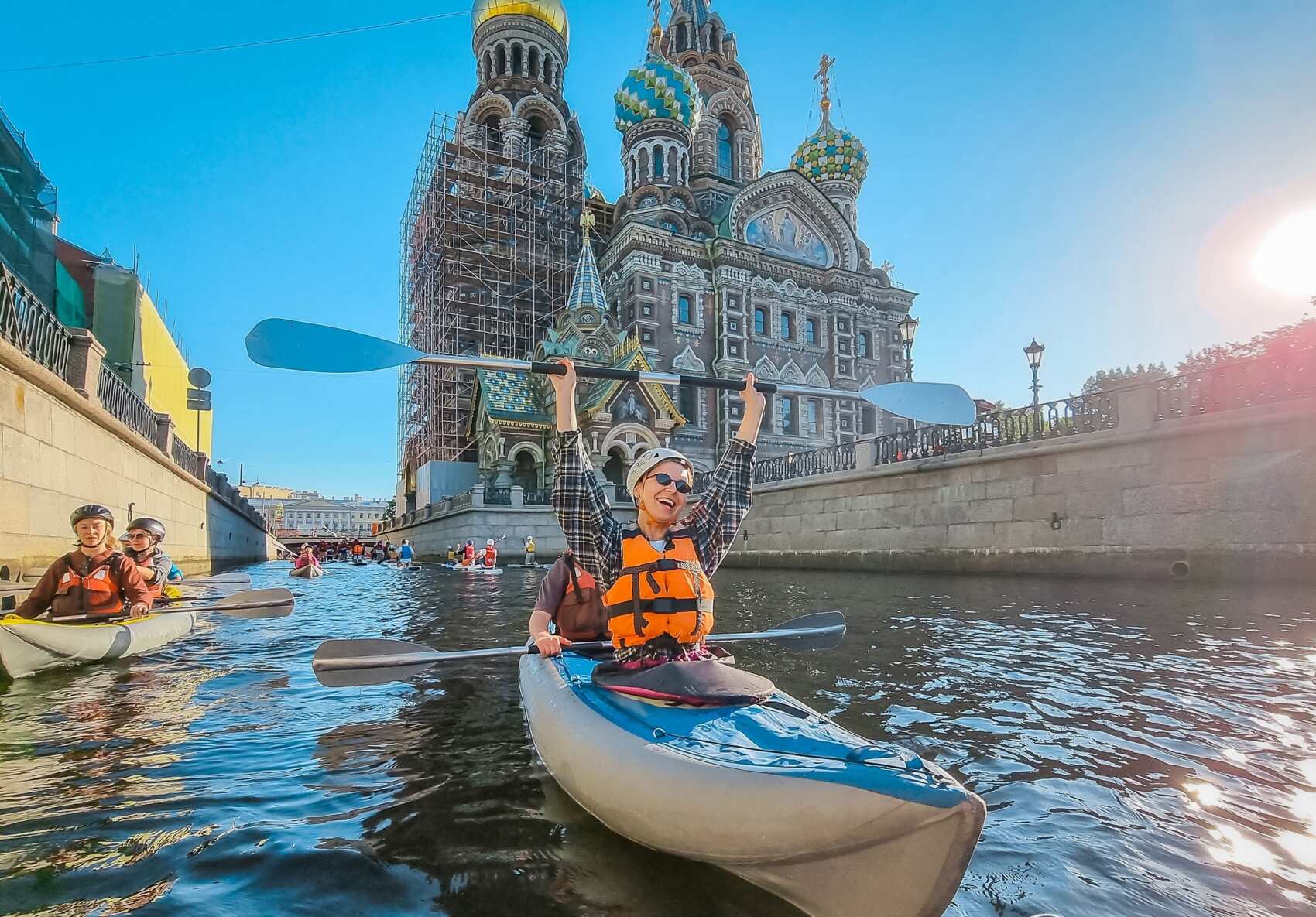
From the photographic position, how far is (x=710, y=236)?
39469 millimetres

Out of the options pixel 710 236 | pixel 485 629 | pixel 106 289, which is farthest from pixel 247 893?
pixel 710 236

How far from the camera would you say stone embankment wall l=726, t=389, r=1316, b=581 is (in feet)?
35.7

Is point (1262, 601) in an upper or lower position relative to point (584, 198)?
lower

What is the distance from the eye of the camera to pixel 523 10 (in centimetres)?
4512

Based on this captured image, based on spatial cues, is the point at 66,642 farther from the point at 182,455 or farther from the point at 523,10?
the point at 523,10

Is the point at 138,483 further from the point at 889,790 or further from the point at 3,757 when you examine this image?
the point at 889,790

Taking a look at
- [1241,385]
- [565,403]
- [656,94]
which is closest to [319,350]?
[565,403]

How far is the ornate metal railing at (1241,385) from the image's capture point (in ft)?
36.0

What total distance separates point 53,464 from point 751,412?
970 cm

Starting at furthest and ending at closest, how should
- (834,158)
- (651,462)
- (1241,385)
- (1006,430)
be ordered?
(834,158) → (1006,430) → (1241,385) → (651,462)

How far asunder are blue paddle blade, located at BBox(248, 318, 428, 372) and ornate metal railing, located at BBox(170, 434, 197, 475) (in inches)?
544

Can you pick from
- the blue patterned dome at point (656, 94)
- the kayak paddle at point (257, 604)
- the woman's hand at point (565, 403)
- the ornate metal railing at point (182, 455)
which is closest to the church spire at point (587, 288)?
the blue patterned dome at point (656, 94)

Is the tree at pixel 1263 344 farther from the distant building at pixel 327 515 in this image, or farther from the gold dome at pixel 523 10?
the distant building at pixel 327 515

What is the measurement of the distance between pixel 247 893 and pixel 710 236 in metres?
39.8
